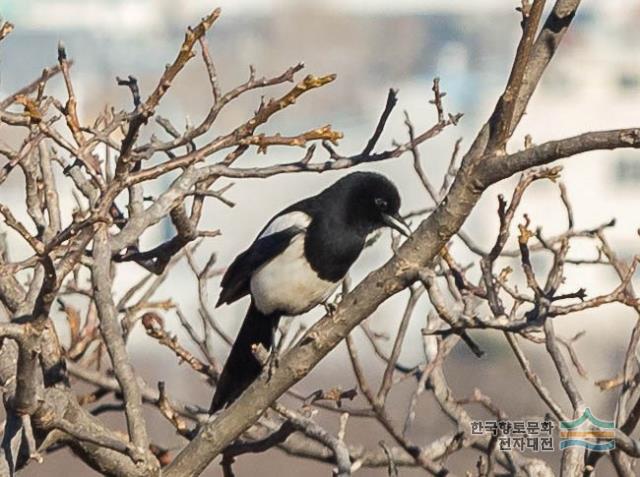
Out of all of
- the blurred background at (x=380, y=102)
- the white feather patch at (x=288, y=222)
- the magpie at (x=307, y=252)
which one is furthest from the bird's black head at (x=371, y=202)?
the blurred background at (x=380, y=102)

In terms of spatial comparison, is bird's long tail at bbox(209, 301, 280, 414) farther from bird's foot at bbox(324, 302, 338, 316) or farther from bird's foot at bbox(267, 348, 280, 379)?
bird's foot at bbox(267, 348, 280, 379)

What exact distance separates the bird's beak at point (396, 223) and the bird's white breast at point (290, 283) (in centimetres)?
19

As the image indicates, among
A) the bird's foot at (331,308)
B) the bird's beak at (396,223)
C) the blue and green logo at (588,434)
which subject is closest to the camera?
the bird's foot at (331,308)

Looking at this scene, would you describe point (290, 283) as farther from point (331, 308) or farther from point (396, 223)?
point (331, 308)

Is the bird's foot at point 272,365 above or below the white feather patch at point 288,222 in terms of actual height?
below

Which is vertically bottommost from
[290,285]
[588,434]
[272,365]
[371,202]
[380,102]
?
[588,434]

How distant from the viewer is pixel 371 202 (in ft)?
10.9

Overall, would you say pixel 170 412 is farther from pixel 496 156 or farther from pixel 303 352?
pixel 496 156

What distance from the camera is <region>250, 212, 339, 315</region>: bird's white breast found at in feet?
11.0

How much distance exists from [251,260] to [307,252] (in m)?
0.15

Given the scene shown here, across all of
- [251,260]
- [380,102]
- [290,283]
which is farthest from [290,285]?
[380,102]

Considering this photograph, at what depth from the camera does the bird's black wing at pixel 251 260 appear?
342 centimetres

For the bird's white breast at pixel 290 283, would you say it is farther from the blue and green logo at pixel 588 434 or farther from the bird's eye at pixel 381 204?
the blue and green logo at pixel 588 434

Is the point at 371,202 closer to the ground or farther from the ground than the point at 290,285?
farther from the ground
